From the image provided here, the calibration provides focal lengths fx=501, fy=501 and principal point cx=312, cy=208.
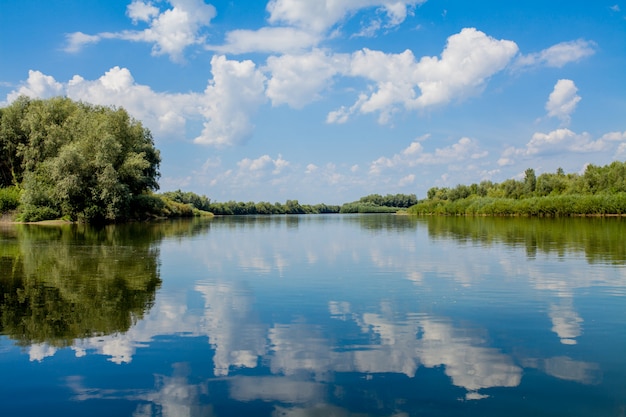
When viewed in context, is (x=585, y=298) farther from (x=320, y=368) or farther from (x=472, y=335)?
→ (x=320, y=368)

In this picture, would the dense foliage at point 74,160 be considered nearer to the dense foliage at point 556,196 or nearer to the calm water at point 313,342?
the calm water at point 313,342

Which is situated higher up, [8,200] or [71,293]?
[8,200]

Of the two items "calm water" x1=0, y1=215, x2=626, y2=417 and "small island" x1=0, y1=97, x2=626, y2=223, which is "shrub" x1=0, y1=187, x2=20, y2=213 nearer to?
"small island" x1=0, y1=97, x2=626, y2=223

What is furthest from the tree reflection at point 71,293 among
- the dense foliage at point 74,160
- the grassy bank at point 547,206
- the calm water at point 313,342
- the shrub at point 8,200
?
the grassy bank at point 547,206

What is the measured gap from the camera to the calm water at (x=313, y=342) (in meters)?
7.45

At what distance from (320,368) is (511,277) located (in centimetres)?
1267

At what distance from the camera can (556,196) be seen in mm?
114625

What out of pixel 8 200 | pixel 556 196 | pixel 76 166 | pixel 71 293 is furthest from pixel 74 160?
pixel 556 196

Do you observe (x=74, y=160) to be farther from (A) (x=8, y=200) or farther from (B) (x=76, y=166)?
(A) (x=8, y=200)

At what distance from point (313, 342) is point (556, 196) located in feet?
388

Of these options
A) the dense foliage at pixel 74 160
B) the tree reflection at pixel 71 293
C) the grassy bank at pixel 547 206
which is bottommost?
the tree reflection at pixel 71 293

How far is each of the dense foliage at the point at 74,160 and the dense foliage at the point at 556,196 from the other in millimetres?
85668

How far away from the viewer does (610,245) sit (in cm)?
3244

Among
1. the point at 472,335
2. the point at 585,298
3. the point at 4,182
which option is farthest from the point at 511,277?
the point at 4,182
